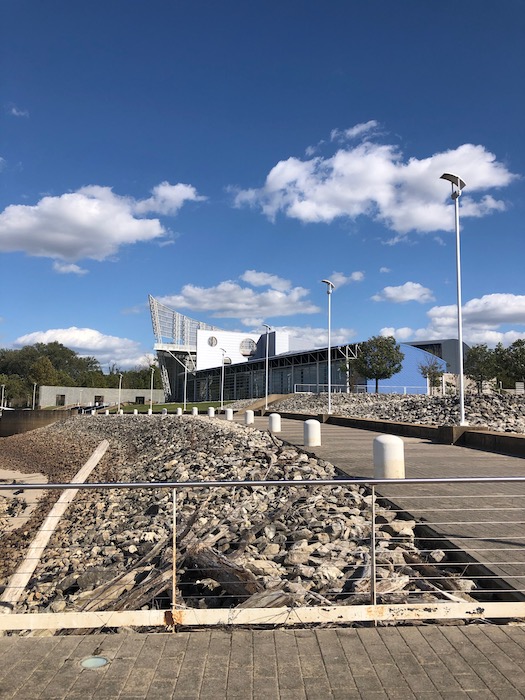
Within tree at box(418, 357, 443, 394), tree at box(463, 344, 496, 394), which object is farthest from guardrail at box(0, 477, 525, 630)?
tree at box(418, 357, 443, 394)

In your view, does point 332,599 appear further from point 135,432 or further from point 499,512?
point 135,432

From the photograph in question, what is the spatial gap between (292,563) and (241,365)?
256 ft

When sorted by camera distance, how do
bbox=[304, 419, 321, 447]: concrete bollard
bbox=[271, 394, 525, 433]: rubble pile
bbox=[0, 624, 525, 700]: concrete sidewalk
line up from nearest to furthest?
bbox=[0, 624, 525, 700]: concrete sidewalk
bbox=[304, 419, 321, 447]: concrete bollard
bbox=[271, 394, 525, 433]: rubble pile

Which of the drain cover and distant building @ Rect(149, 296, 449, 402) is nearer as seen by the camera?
the drain cover

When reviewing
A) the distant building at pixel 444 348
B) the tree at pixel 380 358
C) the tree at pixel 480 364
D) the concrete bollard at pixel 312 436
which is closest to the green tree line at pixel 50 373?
the distant building at pixel 444 348

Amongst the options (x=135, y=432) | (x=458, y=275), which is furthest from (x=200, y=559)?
(x=135, y=432)

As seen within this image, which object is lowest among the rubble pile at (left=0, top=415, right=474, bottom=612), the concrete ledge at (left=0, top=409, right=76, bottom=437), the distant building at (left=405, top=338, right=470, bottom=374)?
the concrete ledge at (left=0, top=409, right=76, bottom=437)

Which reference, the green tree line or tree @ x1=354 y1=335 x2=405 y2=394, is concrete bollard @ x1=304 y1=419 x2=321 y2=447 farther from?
the green tree line

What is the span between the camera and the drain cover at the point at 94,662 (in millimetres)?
3441

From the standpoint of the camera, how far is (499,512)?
7.22m

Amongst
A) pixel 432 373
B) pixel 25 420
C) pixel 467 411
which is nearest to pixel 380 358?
pixel 432 373

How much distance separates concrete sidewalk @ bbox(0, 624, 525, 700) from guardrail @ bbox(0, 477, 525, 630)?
197 millimetres

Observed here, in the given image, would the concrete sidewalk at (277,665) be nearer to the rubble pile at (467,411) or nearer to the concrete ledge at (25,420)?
the rubble pile at (467,411)

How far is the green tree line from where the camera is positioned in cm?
10050
